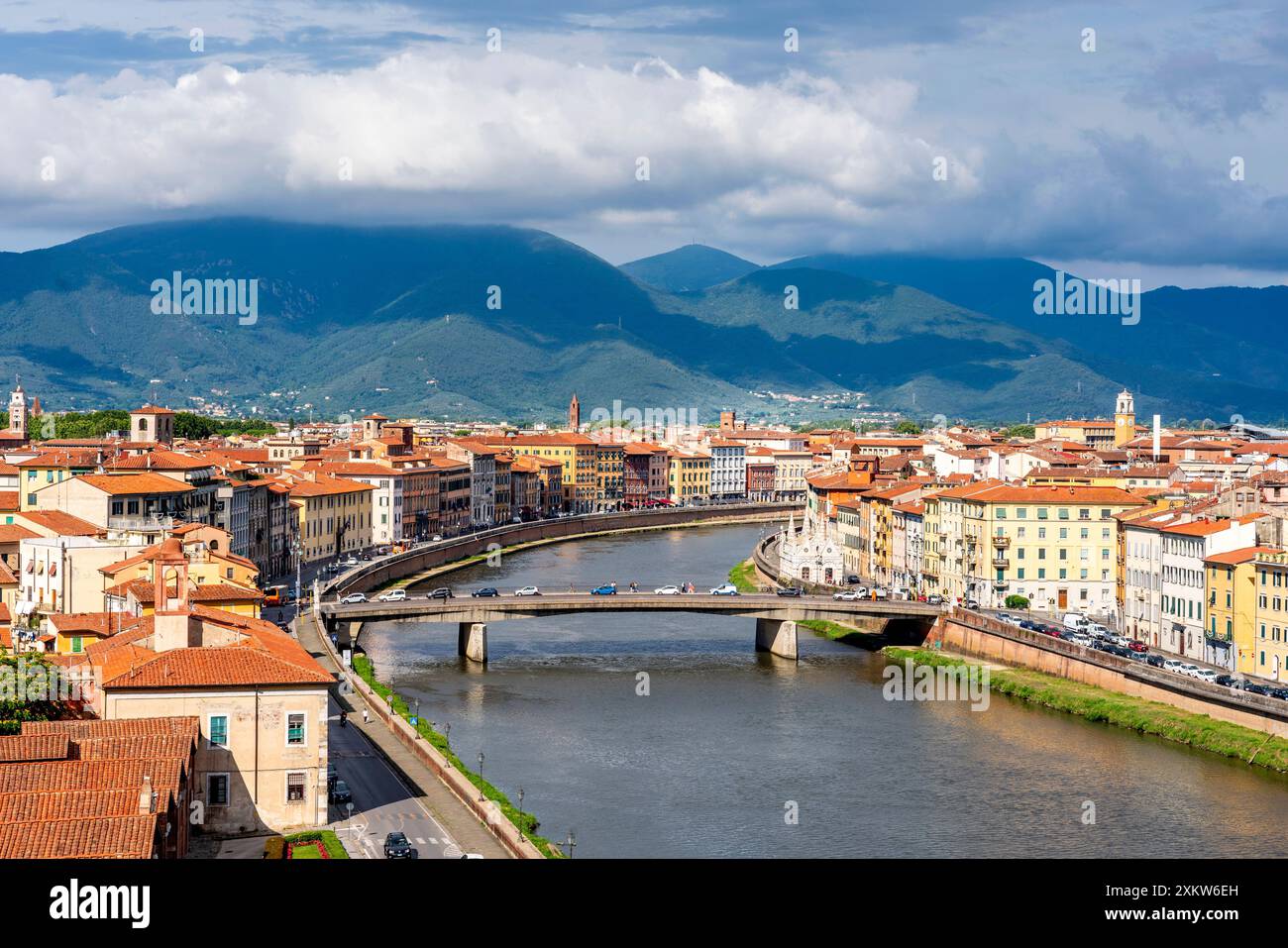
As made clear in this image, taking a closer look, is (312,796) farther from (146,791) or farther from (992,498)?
(992,498)

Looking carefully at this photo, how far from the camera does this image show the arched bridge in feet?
231

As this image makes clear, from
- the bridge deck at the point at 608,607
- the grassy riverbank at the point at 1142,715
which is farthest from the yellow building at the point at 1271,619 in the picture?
the bridge deck at the point at 608,607

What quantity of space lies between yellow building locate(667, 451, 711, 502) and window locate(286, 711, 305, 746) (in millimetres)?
155385

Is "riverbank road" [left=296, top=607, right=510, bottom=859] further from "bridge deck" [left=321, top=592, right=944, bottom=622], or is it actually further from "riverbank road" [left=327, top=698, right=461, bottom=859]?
"bridge deck" [left=321, top=592, right=944, bottom=622]

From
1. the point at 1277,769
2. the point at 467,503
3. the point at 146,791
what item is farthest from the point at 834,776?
the point at 467,503

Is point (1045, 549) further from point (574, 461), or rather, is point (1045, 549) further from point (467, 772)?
point (574, 461)

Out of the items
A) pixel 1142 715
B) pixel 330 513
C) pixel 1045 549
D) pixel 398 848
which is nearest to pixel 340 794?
pixel 398 848

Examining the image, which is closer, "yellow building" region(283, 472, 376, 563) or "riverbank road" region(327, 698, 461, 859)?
"riverbank road" region(327, 698, 461, 859)

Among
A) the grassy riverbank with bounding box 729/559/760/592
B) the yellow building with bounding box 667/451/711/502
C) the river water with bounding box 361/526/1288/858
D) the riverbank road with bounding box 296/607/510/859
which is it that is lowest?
the river water with bounding box 361/526/1288/858

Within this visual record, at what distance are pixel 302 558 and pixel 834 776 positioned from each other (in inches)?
2544

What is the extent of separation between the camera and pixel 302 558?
10694 cm

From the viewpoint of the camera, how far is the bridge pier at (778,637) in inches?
2842

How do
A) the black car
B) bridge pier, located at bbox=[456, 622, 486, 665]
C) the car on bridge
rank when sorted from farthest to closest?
bridge pier, located at bbox=[456, 622, 486, 665] → the car on bridge → the black car

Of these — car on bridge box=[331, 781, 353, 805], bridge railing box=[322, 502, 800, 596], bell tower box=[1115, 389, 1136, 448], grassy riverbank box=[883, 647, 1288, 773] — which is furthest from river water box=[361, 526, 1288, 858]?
bell tower box=[1115, 389, 1136, 448]
